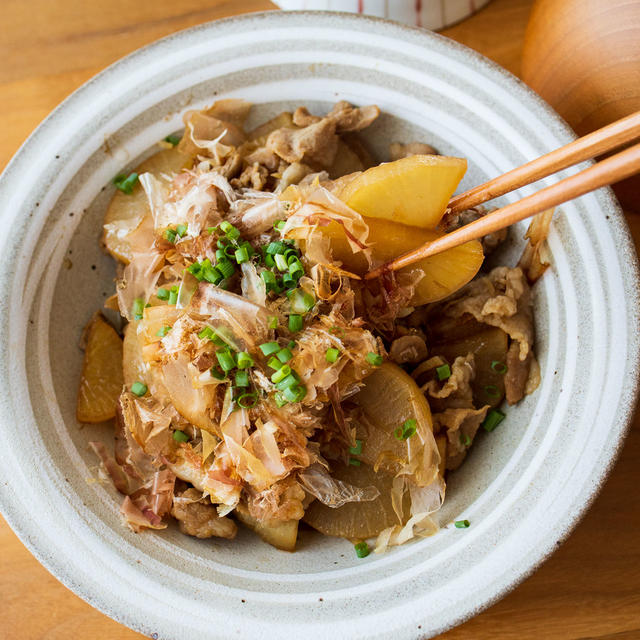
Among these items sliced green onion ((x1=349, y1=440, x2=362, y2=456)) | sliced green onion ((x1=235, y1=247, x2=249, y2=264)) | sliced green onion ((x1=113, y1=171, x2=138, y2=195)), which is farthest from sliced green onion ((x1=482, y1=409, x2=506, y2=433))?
sliced green onion ((x1=113, y1=171, x2=138, y2=195))

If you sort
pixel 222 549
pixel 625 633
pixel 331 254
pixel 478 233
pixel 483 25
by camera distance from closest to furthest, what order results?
pixel 478 233 < pixel 331 254 < pixel 222 549 < pixel 625 633 < pixel 483 25

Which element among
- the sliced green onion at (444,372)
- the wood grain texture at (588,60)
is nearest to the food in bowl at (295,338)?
the sliced green onion at (444,372)

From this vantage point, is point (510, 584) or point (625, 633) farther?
point (625, 633)

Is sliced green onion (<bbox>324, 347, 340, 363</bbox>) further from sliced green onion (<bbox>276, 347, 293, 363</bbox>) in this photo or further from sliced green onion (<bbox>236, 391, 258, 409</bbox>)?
sliced green onion (<bbox>236, 391, 258, 409</bbox>)

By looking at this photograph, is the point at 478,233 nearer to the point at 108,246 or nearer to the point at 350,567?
the point at 350,567

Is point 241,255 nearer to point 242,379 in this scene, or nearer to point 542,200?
point 242,379

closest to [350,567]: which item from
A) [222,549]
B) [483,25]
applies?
[222,549]

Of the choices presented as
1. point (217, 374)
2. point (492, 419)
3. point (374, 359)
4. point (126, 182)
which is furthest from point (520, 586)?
point (126, 182)
